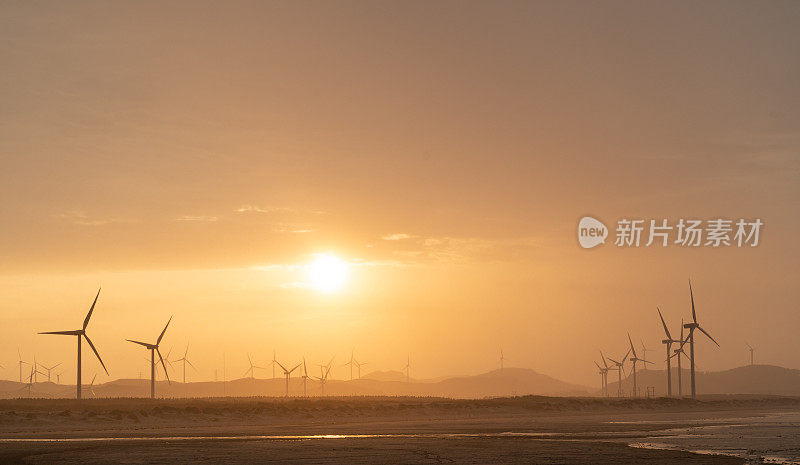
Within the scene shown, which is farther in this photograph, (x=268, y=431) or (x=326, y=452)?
(x=268, y=431)

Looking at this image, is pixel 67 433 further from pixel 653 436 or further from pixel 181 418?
pixel 653 436

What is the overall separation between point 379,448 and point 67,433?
35.5m

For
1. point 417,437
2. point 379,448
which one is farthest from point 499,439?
point 379,448

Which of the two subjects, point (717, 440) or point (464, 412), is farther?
point (464, 412)

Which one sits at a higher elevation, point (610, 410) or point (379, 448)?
point (379, 448)

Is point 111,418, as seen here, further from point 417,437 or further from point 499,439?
point 499,439

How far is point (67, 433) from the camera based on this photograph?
74.5 m

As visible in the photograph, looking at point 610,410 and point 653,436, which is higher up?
point 653,436

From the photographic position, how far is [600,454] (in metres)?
47.5

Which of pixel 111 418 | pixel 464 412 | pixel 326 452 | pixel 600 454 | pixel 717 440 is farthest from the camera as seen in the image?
pixel 464 412

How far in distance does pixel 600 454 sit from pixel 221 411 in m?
60.4

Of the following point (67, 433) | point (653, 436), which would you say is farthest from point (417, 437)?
point (67, 433)

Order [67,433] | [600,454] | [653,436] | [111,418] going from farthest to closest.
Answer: [111,418] → [67,433] → [653,436] → [600,454]

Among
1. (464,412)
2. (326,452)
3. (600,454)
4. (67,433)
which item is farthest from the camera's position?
(464,412)
